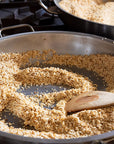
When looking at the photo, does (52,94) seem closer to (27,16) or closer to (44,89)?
(44,89)

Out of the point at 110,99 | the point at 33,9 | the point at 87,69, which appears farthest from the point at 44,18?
the point at 110,99

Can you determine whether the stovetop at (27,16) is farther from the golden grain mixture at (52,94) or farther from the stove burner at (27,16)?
the golden grain mixture at (52,94)

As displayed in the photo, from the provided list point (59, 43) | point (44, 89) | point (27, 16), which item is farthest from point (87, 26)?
point (27, 16)

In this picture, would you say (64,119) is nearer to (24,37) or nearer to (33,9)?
(24,37)

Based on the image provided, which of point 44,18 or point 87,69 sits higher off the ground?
point 44,18

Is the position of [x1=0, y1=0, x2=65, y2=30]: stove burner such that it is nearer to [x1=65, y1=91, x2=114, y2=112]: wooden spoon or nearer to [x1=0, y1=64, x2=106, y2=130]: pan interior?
[x1=0, y1=64, x2=106, y2=130]: pan interior

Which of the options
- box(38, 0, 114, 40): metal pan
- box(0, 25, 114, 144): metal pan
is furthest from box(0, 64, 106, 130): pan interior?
box(38, 0, 114, 40): metal pan
